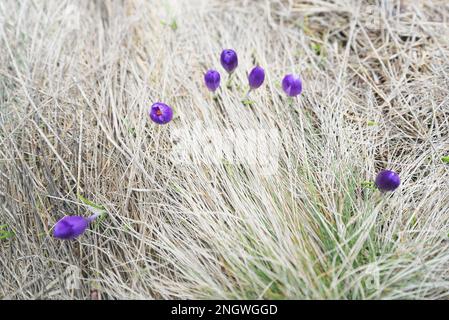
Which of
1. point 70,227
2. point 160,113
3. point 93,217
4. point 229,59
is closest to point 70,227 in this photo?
point 70,227

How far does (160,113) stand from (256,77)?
438mm

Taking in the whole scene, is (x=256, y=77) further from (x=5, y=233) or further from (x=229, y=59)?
(x=5, y=233)

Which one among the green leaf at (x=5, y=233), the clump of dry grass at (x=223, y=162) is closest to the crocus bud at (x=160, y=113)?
the clump of dry grass at (x=223, y=162)

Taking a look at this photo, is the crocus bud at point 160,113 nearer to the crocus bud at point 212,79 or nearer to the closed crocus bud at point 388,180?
the crocus bud at point 212,79

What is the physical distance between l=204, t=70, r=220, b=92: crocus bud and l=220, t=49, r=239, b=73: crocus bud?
7cm

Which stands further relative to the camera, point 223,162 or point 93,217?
point 223,162

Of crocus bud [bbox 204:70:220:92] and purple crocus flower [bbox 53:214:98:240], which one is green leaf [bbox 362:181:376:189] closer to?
crocus bud [bbox 204:70:220:92]

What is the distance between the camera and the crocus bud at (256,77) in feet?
6.01

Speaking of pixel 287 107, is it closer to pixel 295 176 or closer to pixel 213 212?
pixel 295 176

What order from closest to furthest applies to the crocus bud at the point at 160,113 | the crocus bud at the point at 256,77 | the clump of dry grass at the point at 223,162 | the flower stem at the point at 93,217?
1. the clump of dry grass at the point at 223,162
2. the flower stem at the point at 93,217
3. the crocus bud at the point at 160,113
4. the crocus bud at the point at 256,77

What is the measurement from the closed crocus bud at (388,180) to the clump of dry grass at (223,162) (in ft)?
0.27

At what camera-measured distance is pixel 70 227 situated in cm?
148

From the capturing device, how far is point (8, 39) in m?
2.14

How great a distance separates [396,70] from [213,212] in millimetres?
1175
